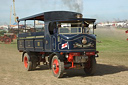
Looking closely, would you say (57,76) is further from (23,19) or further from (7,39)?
(7,39)

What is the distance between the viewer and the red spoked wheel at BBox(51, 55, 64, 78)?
8.37m

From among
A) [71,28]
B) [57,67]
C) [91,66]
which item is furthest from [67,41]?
[91,66]

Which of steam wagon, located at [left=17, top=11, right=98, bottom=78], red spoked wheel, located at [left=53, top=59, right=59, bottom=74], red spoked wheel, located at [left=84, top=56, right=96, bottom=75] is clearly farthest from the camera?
red spoked wheel, located at [left=84, top=56, right=96, bottom=75]

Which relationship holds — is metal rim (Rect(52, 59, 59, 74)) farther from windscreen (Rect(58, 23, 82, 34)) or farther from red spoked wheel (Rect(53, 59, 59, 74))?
windscreen (Rect(58, 23, 82, 34))

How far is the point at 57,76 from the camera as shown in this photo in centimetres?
863

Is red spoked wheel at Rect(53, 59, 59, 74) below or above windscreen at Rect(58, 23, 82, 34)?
below

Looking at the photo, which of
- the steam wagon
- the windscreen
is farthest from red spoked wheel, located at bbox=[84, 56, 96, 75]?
the windscreen

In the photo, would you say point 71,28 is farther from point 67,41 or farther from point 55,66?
point 55,66

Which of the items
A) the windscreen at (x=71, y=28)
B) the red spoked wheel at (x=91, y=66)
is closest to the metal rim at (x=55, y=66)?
the windscreen at (x=71, y=28)

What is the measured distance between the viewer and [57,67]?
28.7 feet

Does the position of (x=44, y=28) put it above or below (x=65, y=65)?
above

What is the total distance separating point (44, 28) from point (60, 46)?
1514 millimetres

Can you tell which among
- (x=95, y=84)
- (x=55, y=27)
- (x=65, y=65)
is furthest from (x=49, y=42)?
(x=95, y=84)

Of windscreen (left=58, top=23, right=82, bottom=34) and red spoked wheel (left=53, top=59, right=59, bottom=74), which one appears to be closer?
windscreen (left=58, top=23, right=82, bottom=34)
